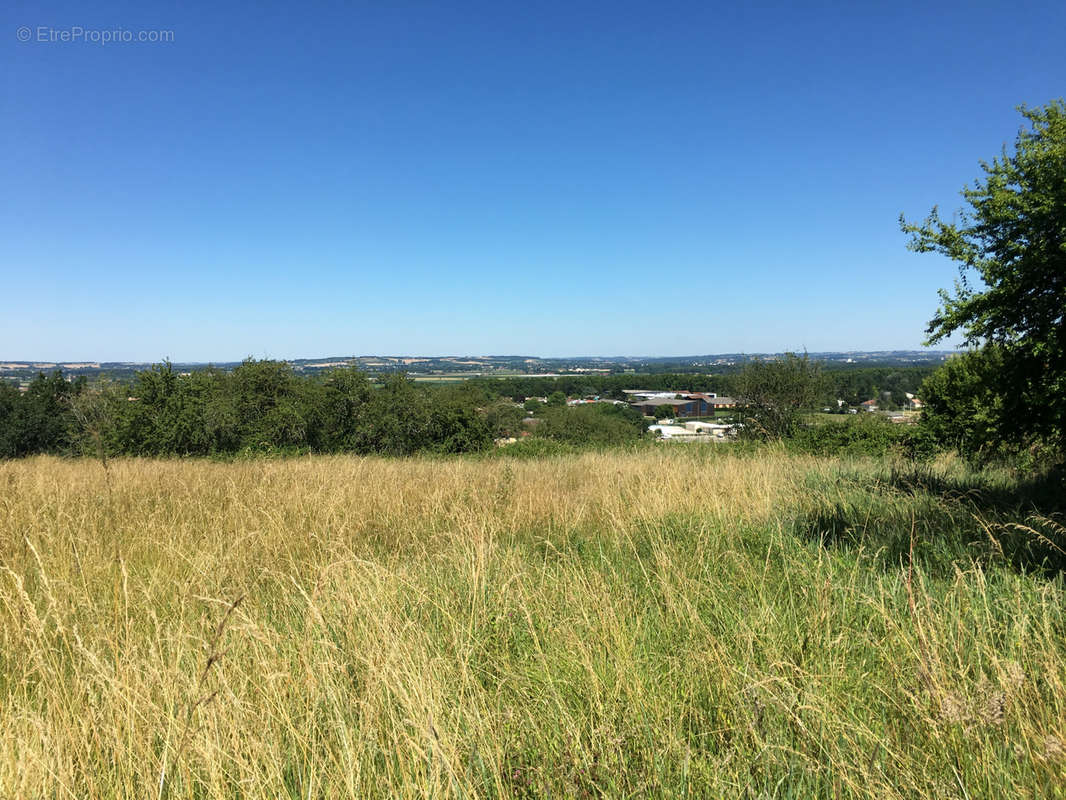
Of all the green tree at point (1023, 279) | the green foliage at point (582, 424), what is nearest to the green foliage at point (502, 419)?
the green foliage at point (582, 424)

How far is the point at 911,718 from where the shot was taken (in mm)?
1918

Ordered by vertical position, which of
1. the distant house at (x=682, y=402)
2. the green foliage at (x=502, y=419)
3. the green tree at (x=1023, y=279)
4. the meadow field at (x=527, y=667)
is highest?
the green tree at (x=1023, y=279)

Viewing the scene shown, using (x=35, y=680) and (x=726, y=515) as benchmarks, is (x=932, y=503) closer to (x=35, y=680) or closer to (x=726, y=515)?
(x=726, y=515)

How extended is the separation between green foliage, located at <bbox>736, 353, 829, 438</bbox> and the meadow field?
16.7 meters

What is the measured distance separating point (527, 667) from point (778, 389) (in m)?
21.8

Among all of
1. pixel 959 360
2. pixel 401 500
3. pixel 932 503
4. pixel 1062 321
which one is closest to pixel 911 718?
pixel 932 503

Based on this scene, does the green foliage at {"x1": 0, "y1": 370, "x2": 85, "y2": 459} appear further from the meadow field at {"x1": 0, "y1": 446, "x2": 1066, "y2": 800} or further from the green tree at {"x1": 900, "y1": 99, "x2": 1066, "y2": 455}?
the green tree at {"x1": 900, "y1": 99, "x2": 1066, "y2": 455}

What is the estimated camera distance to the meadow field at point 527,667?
172 centimetres

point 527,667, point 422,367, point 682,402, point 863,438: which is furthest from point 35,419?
point 422,367

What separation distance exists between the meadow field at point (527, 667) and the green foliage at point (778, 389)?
54.9 ft

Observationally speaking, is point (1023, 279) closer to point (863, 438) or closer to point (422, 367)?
point (863, 438)

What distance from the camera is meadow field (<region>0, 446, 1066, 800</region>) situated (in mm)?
1722

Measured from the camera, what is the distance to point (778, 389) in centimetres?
2153

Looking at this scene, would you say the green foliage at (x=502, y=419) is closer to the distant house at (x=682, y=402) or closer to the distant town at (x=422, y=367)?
the distant town at (x=422, y=367)
